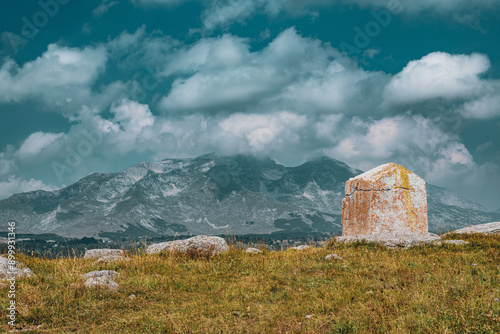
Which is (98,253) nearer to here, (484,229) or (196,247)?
(196,247)

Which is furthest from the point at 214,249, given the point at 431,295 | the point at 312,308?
the point at 431,295

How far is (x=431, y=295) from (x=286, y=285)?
3.34 m

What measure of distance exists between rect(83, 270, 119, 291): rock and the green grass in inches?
8.2

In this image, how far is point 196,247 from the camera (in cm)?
1287

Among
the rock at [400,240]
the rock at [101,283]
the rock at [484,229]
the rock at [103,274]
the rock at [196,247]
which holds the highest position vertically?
the rock at [484,229]

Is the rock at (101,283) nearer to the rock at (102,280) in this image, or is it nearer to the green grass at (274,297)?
the rock at (102,280)

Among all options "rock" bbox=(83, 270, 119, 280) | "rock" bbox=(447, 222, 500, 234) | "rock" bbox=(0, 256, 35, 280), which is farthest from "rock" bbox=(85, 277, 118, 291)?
"rock" bbox=(447, 222, 500, 234)

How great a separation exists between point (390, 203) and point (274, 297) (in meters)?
11.2

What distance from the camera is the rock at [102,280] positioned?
828 centimetres

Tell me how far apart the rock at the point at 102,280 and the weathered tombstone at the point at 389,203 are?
11.1m

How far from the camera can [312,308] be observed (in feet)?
22.0

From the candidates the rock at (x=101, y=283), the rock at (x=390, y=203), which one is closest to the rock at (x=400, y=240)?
the rock at (x=390, y=203)

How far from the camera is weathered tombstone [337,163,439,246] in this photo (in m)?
16.7

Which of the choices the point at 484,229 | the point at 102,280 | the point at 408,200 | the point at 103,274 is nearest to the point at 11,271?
the point at 103,274
